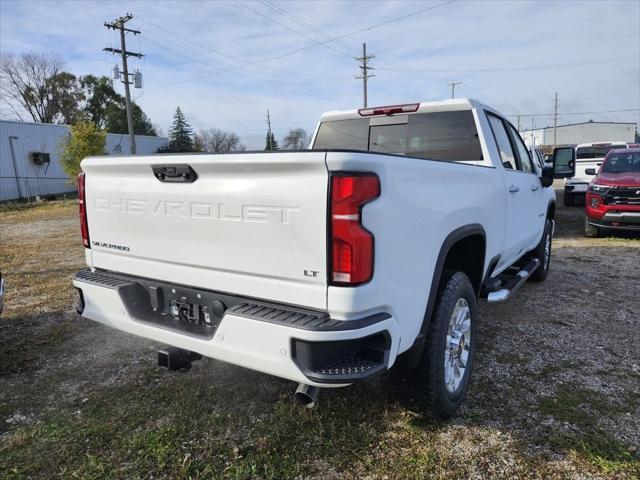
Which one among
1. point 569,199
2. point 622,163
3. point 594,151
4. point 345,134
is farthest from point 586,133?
point 345,134

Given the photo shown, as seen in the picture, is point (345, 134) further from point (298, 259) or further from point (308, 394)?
point (308, 394)

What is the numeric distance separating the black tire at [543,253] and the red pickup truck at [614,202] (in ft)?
11.3

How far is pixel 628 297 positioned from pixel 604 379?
2533 mm

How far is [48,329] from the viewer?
4.42 m

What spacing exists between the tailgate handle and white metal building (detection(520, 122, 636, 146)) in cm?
10949

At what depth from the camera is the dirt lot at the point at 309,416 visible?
2484 mm

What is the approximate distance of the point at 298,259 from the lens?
84.0 inches

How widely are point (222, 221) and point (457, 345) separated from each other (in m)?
1.72

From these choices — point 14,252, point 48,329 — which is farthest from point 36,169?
point 48,329

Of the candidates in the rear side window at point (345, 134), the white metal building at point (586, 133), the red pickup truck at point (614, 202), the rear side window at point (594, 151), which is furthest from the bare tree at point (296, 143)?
the white metal building at point (586, 133)

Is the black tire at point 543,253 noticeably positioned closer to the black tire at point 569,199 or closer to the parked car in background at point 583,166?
the parked car in background at point 583,166

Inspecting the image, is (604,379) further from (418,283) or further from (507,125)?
(507,125)

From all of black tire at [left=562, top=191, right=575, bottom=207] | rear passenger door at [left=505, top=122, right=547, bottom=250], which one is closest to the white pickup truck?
rear passenger door at [left=505, top=122, right=547, bottom=250]

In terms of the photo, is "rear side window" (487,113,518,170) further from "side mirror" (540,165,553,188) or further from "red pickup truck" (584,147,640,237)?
"red pickup truck" (584,147,640,237)
